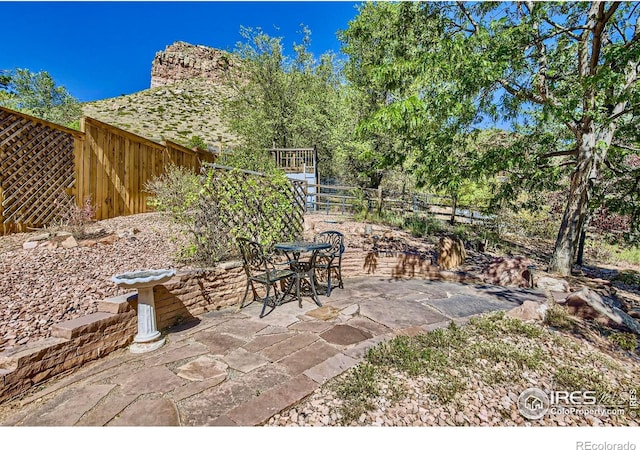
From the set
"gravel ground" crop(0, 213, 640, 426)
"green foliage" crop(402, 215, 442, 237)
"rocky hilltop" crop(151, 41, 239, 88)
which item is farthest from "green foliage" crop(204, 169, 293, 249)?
"rocky hilltop" crop(151, 41, 239, 88)

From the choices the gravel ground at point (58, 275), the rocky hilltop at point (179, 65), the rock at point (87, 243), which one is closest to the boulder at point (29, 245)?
the gravel ground at point (58, 275)

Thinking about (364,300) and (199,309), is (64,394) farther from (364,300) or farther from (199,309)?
(364,300)

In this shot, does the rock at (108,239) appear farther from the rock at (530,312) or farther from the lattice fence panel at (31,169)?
the rock at (530,312)

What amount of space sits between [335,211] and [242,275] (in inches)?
366

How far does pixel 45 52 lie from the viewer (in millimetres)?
5918

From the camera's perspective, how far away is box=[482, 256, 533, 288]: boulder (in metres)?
5.02

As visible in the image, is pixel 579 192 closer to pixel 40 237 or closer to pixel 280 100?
pixel 40 237

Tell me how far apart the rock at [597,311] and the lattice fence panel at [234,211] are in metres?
3.97

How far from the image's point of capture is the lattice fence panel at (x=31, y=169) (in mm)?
Result: 4570

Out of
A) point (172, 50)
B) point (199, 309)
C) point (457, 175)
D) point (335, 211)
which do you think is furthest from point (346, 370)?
point (172, 50)

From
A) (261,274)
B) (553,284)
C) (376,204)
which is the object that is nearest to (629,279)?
(553,284)

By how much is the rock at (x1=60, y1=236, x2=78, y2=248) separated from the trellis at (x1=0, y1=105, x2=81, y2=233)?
1.19 metres

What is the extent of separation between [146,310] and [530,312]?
13.2 ft

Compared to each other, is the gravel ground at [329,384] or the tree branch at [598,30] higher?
the tree branch at [598,30]
